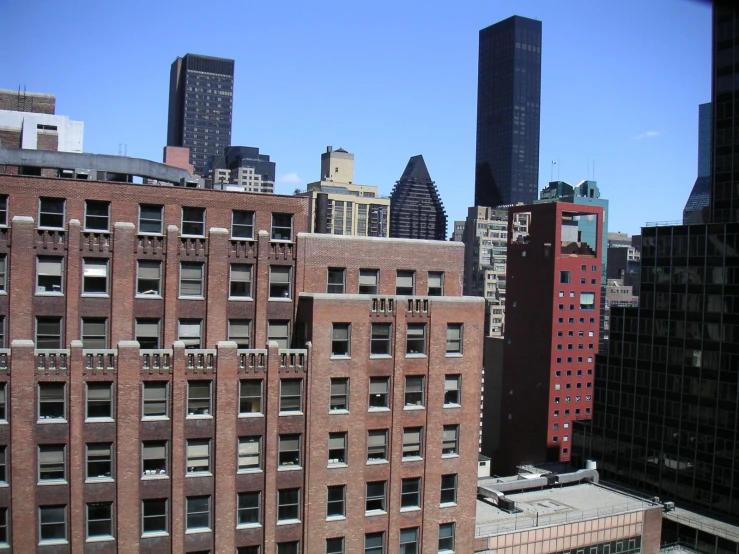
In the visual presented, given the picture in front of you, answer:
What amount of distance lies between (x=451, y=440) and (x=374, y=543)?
6581mm

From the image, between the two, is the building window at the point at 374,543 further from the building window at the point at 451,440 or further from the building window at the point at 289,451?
the building window at the point at 289,451

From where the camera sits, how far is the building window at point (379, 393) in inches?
1629

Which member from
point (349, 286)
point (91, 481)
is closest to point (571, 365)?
point (349, 286)

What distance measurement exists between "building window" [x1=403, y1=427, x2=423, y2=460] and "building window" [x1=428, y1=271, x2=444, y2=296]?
24.0 feet

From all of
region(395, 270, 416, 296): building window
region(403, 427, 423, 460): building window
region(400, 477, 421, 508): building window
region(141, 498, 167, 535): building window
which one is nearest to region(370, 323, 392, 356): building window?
region(395, 270, 416, 296): building window

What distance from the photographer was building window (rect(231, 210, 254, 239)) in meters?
40.5

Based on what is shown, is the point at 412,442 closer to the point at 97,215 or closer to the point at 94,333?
the point at 94,333

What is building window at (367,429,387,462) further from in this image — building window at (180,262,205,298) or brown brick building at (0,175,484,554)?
building window at (180,262,205,298)

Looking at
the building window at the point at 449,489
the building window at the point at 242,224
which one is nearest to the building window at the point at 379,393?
the building window at the point at 449,489

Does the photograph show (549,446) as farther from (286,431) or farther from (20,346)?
(20,346)

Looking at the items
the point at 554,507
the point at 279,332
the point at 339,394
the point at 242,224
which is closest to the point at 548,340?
the point at 554,507

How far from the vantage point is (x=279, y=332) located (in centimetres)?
4131

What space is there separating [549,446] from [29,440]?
105668 mm

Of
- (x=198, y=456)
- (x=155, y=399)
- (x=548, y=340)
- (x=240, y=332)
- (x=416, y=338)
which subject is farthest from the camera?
(x=548, y=340)
